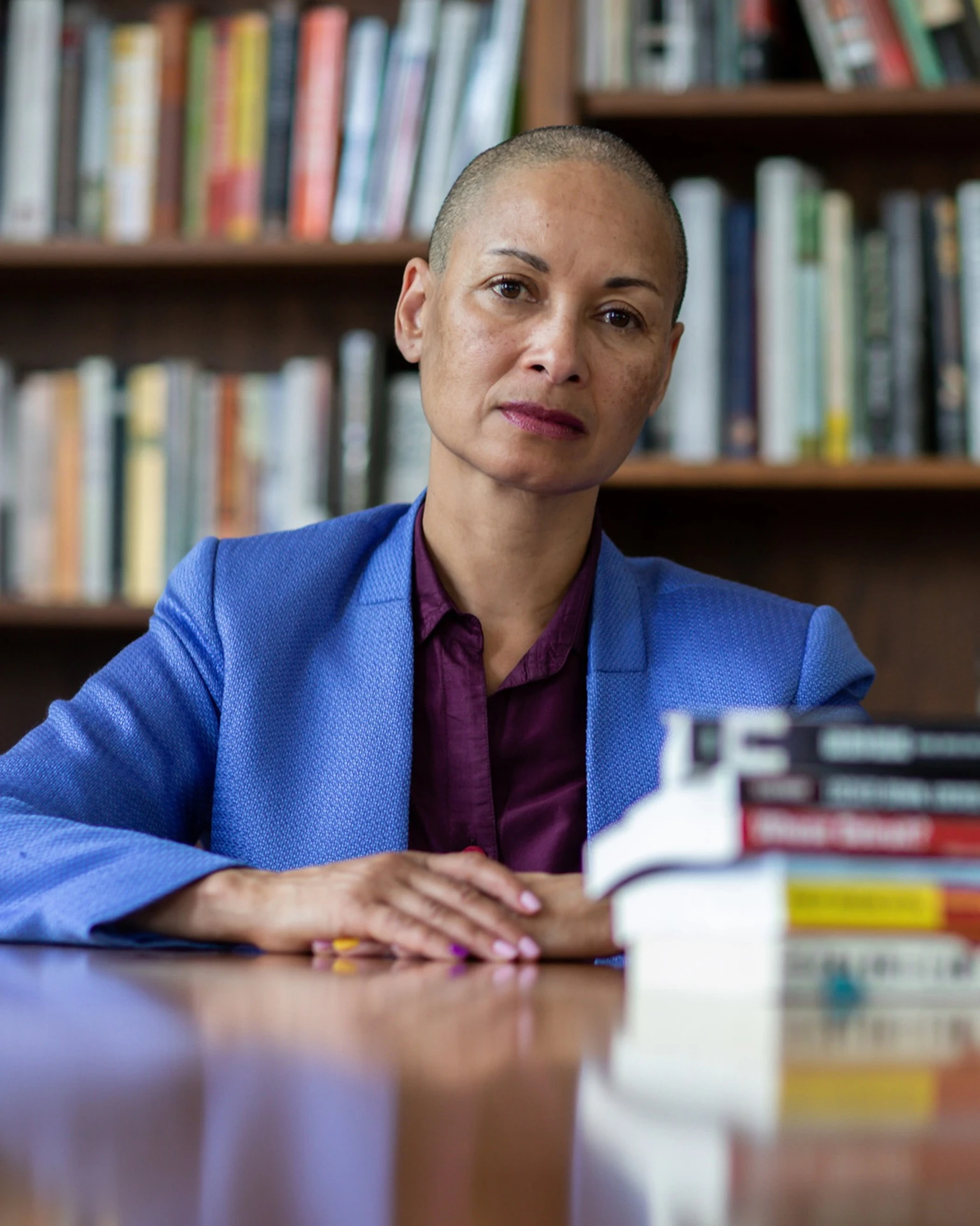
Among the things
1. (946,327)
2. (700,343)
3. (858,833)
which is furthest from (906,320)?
(858,833)

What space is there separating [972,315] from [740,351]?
0.31m

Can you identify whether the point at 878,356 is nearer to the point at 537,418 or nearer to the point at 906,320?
the point at 906,320

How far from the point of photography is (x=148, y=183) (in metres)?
2.12

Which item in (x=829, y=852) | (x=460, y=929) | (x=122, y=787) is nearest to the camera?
(x=829, y=852)

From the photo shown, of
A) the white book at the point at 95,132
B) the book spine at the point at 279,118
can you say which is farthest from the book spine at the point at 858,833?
the white book at the point at 95,132

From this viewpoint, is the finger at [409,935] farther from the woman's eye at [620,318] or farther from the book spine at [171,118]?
the book spine at [171,118]

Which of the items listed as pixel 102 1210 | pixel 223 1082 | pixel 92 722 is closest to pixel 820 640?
pixel 92 722

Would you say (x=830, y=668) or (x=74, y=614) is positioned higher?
(x=74, y=614)

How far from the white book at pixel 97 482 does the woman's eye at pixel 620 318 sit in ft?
2.96

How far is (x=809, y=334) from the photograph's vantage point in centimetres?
200

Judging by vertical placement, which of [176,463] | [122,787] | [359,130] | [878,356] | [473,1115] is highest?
[359,130]

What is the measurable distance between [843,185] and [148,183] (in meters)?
1.03

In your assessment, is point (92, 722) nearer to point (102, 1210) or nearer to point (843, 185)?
point (102, 1210)

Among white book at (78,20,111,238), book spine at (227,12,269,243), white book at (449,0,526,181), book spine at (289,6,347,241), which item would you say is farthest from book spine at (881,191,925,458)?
white book at (78,20,111,238)
